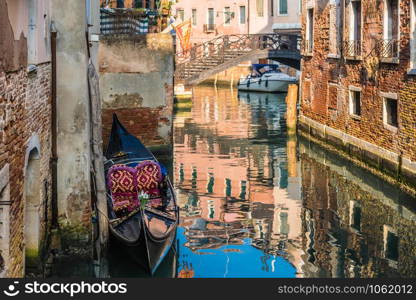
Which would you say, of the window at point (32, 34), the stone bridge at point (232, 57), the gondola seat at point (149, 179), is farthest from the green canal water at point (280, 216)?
the stone bridge at point (232, 57)

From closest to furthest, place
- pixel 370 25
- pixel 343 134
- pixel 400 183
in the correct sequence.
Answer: pixel 400 183
pixel 370 25
pixel 343 134

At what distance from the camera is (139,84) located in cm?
1548

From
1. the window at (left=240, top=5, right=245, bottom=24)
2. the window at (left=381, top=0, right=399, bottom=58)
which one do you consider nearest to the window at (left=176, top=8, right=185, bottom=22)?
the window at (left=240, top=5, right=245, bottom=24)

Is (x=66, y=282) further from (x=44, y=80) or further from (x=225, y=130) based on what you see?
(x=225, y=130)

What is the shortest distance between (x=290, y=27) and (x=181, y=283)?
3101 centimetres

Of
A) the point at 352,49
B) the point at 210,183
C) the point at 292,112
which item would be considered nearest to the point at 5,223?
the point at 210,183

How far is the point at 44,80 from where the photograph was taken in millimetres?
8438

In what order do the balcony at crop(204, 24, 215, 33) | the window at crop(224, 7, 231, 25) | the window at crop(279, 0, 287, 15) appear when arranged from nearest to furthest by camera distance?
the window at crop(279, 0, 287, 15)
the window at crop(224, 7, 231, 25)
the balcony at crop(204, 24, 215, 33)

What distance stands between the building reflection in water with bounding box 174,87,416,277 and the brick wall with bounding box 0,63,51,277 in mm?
2272

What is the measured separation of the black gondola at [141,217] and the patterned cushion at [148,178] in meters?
0.02

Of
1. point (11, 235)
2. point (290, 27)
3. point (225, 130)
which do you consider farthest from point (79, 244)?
point (290, 27)

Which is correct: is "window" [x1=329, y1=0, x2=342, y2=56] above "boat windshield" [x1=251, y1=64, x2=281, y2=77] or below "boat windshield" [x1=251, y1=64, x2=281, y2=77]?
above

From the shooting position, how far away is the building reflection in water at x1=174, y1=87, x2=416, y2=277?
361 inches

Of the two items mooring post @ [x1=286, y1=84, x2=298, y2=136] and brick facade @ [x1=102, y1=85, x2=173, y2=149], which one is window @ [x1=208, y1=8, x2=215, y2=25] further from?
brick facade @ [x1=102, y1=85, x2=173, y2=149]
